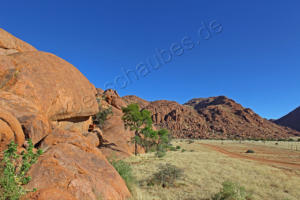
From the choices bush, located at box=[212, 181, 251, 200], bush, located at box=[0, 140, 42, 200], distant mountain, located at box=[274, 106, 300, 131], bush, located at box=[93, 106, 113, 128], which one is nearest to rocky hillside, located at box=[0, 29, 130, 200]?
bush, located at box=[0, 140, 42, 200]

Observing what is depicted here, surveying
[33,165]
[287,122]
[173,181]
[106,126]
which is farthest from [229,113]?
[33,165]

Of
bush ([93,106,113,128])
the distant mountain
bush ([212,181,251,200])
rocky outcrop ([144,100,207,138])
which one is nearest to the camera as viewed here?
bush ([212,181,251,200])

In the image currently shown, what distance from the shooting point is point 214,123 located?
352ft

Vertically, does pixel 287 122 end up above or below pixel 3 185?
above

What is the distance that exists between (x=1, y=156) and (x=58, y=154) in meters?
1.51

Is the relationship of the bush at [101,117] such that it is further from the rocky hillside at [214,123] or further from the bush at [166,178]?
the rocky hillside at [214,123]

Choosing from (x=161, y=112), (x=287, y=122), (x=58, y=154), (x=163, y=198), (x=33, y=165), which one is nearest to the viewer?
(x=33, y=165)

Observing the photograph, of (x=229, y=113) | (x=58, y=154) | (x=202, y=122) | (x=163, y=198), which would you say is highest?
(x=229, y=113)

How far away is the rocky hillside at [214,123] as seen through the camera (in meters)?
92.7

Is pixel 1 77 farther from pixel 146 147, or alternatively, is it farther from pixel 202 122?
pixel 202 122

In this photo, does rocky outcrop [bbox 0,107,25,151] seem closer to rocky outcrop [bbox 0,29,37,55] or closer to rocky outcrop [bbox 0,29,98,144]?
rocky outcrop [bbox 0,29,98,144]

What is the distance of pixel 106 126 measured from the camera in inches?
1053

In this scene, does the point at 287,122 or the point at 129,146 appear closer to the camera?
the point at 129,146

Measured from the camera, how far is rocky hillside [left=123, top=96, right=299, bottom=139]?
92.7 m
